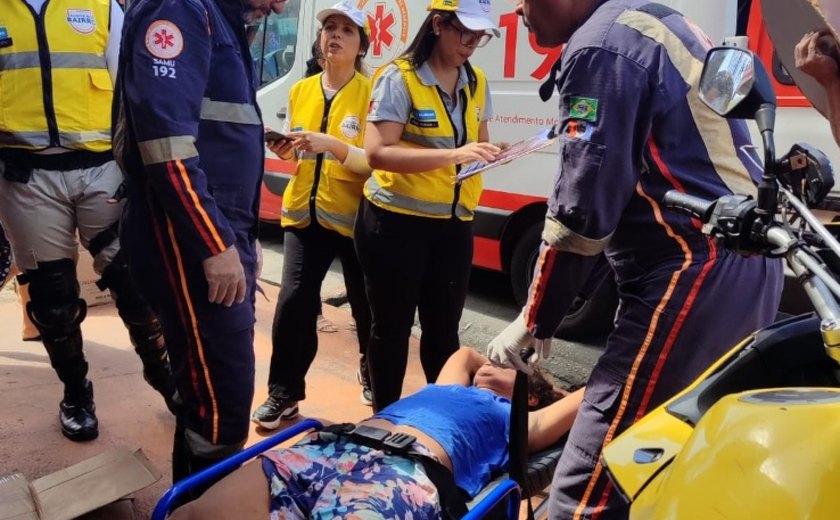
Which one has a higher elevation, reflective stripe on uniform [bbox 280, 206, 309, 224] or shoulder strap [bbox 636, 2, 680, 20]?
shoulder strap [bbox 636, 2, 680, 20]

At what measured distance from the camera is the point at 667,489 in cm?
92

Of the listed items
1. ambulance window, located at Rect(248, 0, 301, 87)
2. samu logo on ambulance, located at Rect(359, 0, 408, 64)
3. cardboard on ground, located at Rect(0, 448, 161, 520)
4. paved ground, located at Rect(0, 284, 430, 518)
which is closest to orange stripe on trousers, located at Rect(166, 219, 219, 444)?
cardboard on ground, located at Rect(0, 448, 161, 520)

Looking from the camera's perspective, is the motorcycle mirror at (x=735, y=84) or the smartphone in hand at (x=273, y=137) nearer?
the motorcycle mirror at (x=735, y=84)

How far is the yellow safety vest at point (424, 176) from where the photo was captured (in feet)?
9.32

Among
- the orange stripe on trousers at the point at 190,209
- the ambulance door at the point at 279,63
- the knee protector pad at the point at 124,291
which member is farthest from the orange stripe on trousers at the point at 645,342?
the ambulance door at the point at 279,63

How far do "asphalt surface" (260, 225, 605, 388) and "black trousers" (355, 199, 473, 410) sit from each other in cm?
121

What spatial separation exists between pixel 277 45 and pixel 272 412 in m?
4.02

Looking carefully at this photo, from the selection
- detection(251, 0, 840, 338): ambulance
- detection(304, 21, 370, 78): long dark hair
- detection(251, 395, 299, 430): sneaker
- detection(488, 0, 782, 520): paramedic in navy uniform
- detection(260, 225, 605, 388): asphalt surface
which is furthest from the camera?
detection(260, 225, 605, 388): asphalt surface

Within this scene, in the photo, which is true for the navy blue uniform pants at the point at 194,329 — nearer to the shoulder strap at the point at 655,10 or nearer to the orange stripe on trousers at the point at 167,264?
the orange stripe on trousers at the point at 167,264

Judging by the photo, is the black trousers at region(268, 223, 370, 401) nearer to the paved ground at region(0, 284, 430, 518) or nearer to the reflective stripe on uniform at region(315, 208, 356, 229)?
the reflective stripe on uniform at region(315, 208, 356, 229)

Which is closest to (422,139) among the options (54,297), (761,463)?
(54,297)

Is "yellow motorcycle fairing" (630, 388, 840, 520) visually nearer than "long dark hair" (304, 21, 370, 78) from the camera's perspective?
Yes

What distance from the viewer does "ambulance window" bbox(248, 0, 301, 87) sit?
6.15m

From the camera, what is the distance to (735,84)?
4.02ft
